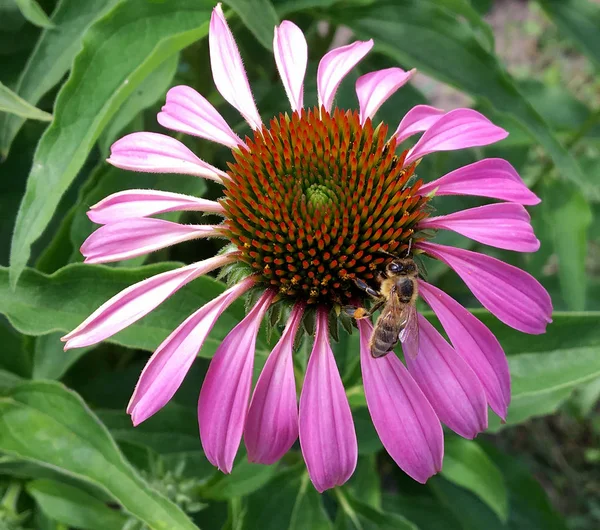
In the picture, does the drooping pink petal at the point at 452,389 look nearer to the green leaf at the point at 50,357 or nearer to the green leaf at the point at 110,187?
the green leaf at the point at 110,187

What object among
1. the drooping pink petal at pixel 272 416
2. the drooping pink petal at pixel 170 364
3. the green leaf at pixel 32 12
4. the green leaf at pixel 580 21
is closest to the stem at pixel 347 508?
the drooping pink petal at pixel 272 416

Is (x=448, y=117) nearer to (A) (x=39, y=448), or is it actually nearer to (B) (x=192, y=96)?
(B) (x=192, y=96)

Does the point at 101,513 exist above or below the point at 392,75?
below

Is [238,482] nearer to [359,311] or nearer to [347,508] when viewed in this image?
[347,508]

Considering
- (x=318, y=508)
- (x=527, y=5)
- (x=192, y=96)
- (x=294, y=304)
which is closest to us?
(x=294, y=304)

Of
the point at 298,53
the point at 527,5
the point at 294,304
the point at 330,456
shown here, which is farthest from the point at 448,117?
the point at 527,5

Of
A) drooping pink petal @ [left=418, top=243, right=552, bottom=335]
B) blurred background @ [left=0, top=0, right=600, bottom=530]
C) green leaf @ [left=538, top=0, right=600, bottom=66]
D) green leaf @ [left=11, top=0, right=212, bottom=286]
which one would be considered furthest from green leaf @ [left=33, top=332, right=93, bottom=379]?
green leaf @ [left=538, top=0, right=600, bottom=66]
